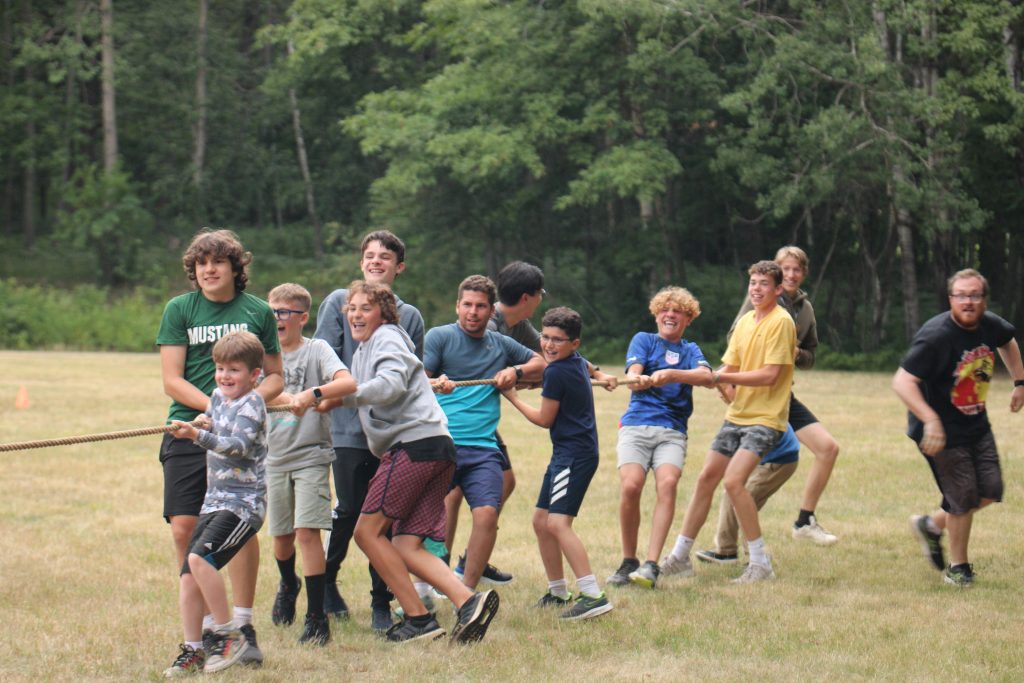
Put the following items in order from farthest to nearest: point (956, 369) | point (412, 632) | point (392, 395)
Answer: point (956, 369)
point (412, 632)
point (392, 395)

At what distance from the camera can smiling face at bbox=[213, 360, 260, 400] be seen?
538 centimetres

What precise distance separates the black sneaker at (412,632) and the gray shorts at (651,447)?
1.90 m

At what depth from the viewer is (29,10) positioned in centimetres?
4406

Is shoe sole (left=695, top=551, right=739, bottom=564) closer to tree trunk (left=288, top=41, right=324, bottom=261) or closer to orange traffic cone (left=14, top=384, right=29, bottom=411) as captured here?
orange traffic cone (left=14, top=384, right=29, bottom=411)

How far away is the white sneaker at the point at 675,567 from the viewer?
7762mm

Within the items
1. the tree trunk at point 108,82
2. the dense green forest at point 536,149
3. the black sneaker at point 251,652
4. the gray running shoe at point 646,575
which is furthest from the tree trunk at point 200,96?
the black sneaker at point 251,652

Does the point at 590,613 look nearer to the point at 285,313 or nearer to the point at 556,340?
the point at 556,340

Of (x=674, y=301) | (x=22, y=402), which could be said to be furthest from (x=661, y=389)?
(x=22, y=402)

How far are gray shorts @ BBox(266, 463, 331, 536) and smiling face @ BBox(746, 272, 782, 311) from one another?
9.38ft

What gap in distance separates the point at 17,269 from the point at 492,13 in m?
19.8

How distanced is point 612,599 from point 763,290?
2.08m

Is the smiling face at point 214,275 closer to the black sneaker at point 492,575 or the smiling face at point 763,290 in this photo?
the black sneaker at point 492,575

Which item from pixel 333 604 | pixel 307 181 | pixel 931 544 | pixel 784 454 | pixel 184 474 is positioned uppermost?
pixel 307 181

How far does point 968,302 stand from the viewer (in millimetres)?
7152
